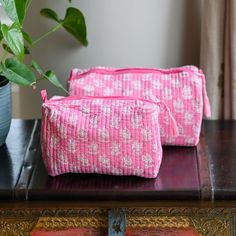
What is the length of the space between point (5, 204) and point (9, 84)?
0.92 feet

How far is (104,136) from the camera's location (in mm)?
1131

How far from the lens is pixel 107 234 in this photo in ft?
3.91

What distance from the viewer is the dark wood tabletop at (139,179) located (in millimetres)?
1132

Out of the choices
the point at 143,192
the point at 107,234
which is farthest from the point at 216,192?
the point at 107,234

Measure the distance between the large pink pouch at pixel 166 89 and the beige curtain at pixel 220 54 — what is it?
6.7 inches

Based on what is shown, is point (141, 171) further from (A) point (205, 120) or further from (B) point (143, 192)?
(A) point (205, 120)

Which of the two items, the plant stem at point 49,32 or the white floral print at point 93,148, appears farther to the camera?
the plant stem at point 49,32

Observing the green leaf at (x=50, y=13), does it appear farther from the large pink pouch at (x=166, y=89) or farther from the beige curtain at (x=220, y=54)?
the beige curtain at (x=220, y=54)

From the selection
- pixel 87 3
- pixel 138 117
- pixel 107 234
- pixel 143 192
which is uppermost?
pixel 87 3

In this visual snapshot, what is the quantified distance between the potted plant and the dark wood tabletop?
4.0 inches

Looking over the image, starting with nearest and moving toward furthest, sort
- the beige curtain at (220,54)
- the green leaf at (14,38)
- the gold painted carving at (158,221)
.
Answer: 1. the green leaf at (14,38)
2. the gold painted carving at (158,221)
3. the beige curtain at (220,54)

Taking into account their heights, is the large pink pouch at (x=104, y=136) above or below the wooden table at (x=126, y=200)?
above

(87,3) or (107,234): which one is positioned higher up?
(87,3)

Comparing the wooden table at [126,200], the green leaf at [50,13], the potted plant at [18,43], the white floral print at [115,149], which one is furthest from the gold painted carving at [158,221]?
the green leaf at [50,13]
